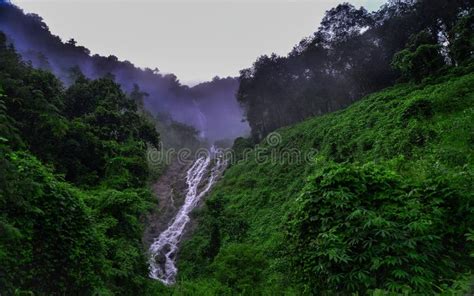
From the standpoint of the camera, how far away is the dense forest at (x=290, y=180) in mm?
5297

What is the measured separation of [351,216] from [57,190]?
660 centimetres

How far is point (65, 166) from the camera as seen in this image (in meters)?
18.1

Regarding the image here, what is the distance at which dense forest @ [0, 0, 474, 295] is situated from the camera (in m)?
5.30

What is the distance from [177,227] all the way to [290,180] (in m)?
10.9

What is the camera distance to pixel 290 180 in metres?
28.1

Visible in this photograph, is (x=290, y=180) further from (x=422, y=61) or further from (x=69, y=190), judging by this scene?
(x=69, y=190)

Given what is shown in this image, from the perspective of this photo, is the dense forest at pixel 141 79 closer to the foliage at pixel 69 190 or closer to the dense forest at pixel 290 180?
the dense forest at pixel 290 180

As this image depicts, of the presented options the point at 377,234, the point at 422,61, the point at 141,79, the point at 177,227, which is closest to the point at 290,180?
the point at 177,227

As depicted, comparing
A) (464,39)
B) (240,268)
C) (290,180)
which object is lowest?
(240,268)

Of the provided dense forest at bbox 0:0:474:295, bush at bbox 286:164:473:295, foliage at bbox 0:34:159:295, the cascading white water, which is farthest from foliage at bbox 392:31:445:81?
bush at bbox 286:164:473:295

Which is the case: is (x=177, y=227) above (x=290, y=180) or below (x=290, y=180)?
below

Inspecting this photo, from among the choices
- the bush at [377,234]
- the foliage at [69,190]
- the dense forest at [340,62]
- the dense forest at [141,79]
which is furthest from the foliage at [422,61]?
the dense forest at [141,79]

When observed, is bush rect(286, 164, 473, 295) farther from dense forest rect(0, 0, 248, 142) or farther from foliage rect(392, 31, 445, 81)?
dense forest rect(0, 0, 248, 142)

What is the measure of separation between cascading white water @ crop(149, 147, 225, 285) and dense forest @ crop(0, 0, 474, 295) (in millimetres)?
1185
